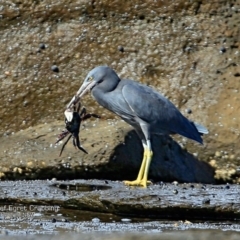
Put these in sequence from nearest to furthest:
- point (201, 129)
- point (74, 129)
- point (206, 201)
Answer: point (206, 201) < point (74, 129) < point (201, 129)

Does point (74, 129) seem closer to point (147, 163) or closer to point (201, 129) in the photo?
point (147, 163)

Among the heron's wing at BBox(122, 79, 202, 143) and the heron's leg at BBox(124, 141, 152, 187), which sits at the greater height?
the heron's wing at BBox(122, 79, 202, 143)

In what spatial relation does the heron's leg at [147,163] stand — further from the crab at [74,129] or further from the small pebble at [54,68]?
the small pebble at [54,68]

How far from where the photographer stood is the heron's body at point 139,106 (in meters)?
8.50

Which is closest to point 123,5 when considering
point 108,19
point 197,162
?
point 108,19

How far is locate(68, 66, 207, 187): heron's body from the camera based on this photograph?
850 cm

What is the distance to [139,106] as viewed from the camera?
27.8 ft

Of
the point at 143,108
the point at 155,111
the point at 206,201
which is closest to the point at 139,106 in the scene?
the point at 143,108

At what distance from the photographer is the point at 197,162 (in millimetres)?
9742

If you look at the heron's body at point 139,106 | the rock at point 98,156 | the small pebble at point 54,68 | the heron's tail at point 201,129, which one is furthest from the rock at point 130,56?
the heron's body at point 139,106

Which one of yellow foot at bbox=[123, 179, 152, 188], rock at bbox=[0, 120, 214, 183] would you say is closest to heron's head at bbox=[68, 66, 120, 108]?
rock at bbox=[0, 120, 214, 183]

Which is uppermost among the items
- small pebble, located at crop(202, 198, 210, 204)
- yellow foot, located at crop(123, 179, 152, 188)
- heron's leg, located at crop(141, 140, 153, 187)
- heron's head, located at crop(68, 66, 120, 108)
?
heron's head, located at crop(68, 66, 120, 108)

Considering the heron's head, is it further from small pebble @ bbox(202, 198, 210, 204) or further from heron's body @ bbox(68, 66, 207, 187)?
small pebble @ bbox(202, 198, 210, 204)

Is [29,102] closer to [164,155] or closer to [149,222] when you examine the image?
[164,155]
